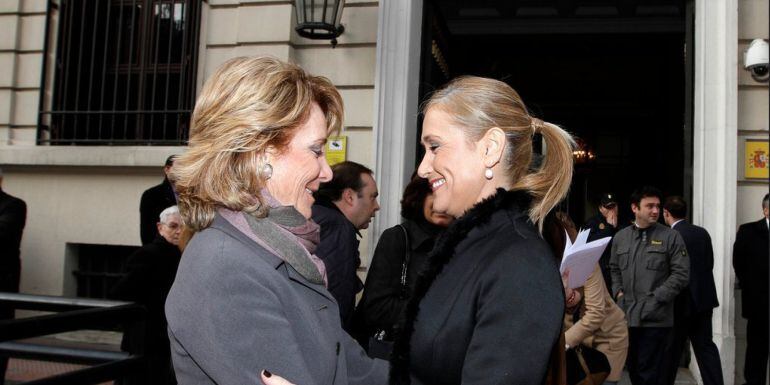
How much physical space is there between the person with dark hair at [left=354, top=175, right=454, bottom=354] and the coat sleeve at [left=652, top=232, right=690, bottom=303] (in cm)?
342

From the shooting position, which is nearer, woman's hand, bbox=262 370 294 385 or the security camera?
woman's hand, bbox=262 370 294 385

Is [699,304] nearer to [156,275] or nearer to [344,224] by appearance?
[344,224]

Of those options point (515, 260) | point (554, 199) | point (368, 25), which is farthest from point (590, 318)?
point (368, 25)

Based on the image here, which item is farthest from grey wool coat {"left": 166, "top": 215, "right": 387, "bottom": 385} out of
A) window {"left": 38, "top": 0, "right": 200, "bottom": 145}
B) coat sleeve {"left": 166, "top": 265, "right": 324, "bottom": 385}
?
window {"left": 38, "top": 0, "right": 200, "bottom": 145}

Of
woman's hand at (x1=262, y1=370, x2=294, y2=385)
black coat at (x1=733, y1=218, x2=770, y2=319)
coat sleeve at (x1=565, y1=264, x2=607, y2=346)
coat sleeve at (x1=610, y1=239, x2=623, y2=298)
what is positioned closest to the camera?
woman's hand at (x1=262, y1=370, x2=294, y2=385)

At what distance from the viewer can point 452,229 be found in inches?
72.8

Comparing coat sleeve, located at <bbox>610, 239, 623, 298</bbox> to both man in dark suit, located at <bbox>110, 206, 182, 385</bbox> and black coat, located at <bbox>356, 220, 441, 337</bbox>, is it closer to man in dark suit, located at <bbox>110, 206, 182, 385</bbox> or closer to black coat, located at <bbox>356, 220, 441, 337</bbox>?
black coat, located at <bbox>356, 220, 441, 337</bbox>

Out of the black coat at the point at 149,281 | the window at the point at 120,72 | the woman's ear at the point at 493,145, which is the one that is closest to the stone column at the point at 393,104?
the window at the point at 120,72

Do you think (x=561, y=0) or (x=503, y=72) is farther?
(x=503, y=72)

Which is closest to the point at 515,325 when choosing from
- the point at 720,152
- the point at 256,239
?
the point at 256,239

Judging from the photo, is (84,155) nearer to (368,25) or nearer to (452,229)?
(368,25)

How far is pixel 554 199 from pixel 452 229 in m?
0.32

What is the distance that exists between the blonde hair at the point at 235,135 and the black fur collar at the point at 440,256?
0.47m

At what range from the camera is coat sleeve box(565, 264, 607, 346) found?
3896 millimetres
